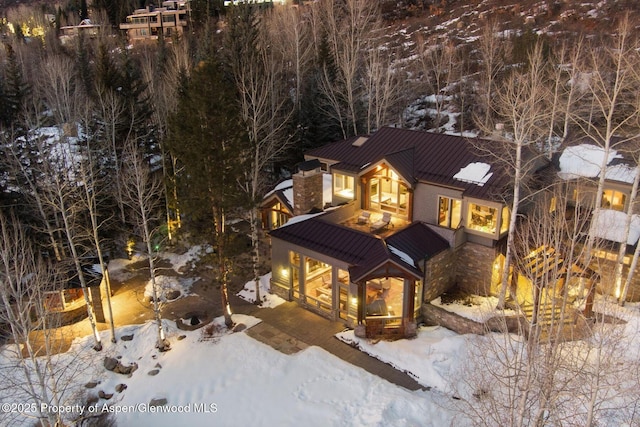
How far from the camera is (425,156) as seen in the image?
26.5m

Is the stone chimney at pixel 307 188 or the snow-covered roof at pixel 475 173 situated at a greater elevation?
the snow-covered roof at pixel 475 173

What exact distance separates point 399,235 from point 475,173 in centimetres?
466

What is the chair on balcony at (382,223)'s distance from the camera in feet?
84.9

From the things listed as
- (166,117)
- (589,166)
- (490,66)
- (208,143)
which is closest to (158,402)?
(208,143)

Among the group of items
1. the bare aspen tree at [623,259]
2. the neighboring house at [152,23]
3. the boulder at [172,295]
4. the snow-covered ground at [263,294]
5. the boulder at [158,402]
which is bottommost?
the boulder at [158,402]

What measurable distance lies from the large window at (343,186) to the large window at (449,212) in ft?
17.4

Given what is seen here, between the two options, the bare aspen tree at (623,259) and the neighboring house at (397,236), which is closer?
the bare aspen tree at (623,259)

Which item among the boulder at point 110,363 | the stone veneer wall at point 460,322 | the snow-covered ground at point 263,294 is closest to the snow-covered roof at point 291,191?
the snow-covered ground at point 263,294

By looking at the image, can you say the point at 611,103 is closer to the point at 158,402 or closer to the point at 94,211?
the point at 158,402

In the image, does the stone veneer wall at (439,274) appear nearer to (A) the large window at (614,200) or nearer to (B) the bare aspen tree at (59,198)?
(A) the large window at (614,200)

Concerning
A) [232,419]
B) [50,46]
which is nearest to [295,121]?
[232,419]

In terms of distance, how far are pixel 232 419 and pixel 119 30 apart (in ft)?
276

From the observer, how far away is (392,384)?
791 inches

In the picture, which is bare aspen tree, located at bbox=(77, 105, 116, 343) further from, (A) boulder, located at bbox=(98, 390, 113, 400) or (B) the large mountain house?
(B) the large mountain house
